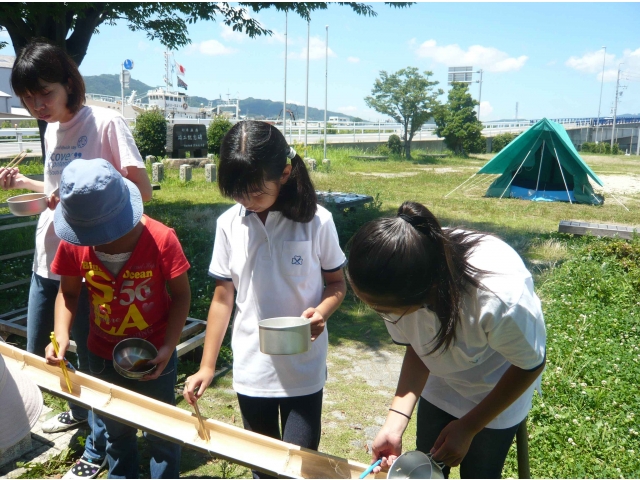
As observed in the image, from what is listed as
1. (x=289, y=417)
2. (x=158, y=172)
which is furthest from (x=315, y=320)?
(x=158, y=172)

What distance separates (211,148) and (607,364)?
60.0 feet

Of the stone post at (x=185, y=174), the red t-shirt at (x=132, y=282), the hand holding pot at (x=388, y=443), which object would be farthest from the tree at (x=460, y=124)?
the hand holding pot at (x=388, y=443)

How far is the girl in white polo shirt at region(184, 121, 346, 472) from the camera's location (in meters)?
1.87

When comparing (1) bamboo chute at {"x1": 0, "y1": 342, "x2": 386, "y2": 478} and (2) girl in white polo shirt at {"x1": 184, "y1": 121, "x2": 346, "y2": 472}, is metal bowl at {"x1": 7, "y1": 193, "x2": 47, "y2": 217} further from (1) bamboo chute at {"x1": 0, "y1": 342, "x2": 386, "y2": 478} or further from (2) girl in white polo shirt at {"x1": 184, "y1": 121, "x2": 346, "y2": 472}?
(2) girl in white polo shirt at {"x1": 184, "y1": 121, "x2": 346, "y2": 472}

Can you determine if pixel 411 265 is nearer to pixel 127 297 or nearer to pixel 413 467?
pixel 413 467

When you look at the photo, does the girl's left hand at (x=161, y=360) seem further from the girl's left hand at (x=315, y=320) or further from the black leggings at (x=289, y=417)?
the girl's left hand at (x=315, y=320)

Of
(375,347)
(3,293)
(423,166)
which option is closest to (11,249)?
(3,293)

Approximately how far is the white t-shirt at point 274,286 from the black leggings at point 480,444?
0.38m

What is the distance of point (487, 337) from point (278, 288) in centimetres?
71

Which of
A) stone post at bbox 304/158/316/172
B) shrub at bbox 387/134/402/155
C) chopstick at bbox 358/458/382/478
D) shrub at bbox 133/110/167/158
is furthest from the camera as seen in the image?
shrub at bbox 387/134/402/155

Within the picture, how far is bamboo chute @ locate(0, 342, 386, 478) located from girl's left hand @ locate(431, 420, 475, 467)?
177mm

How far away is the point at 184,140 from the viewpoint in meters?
17.5

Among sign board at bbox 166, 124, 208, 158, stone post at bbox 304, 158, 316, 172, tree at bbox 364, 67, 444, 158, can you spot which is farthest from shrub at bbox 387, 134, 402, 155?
sign board at bbox 166, 124, 208, 158

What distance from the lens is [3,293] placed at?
17.8 feet
